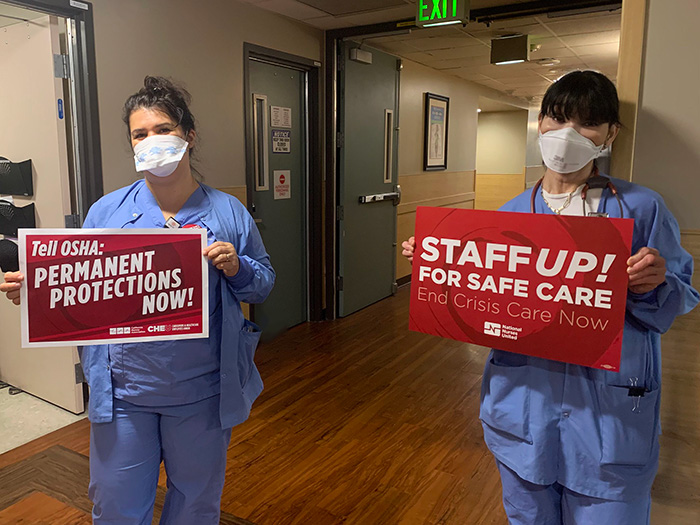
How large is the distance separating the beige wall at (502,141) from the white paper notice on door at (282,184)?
622cm

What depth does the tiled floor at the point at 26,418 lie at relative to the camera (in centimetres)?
278

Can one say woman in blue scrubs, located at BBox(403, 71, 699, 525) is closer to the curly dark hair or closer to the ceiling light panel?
the curly dark hair

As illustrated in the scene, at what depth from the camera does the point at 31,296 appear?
4.37 ft

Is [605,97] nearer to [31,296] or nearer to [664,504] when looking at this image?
[664,504]

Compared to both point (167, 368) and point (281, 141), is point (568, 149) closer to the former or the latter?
point (167, 368)

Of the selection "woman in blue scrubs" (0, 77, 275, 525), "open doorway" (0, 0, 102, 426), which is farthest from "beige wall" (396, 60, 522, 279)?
"woman in blue scrubs" (0, 77, 275, 525)

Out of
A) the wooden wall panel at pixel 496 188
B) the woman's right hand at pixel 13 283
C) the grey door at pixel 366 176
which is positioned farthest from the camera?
the wooden wall panel at pixel 496 188

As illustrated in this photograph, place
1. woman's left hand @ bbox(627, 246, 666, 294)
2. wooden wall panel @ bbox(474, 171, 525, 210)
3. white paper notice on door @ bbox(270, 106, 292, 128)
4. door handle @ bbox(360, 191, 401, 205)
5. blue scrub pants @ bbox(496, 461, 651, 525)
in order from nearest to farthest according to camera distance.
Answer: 1. woman's left hand @ bbox(627, 246, 666, 294)
2. blue scrub pants @ bbox(496, 461, 651, 525)
3. white paper notice on door @ bbox(270, 106, 292, 128)
4. door handle @ bbox(360, 191, 401, 205)
5. wooden wall panel @ bbox(474, 171, 525, 210)

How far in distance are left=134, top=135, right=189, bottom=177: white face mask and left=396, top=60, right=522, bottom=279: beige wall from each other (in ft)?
14.5

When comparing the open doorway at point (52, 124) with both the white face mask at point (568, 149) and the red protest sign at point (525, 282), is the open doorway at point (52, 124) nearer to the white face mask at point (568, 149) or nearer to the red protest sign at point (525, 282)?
the red protest sign at point (525, 282)

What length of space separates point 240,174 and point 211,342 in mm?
2533

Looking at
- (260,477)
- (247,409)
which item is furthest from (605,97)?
(260,477)

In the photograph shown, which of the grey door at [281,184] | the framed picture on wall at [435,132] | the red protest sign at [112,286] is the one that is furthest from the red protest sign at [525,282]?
the framed picture on wall at [435,132]

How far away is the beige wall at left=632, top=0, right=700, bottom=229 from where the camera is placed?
4.53ft
